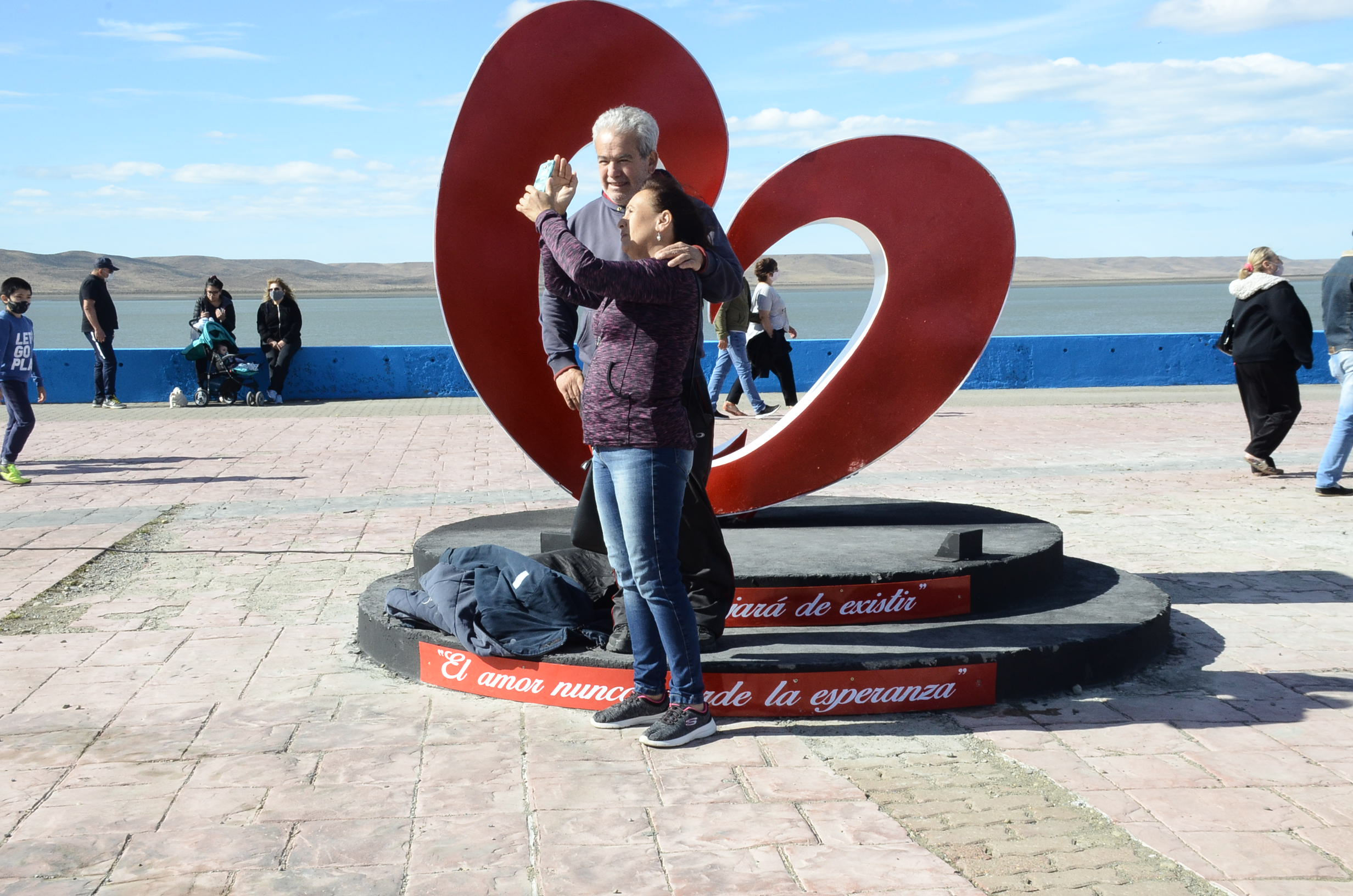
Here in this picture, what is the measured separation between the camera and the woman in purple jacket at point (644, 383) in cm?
387

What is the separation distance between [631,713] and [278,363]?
1455cm

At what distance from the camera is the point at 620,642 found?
4.64 m

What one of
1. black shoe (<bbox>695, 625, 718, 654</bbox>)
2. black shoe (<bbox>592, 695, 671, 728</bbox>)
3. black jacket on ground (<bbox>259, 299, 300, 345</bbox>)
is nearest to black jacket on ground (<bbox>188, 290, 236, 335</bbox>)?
black jacket on ground (<bbox>259, 299, 300, 345</bbox>)

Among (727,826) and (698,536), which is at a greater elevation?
(698,536)

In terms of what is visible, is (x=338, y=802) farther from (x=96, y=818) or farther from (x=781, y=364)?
(x=781, y=364)

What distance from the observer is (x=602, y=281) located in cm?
379

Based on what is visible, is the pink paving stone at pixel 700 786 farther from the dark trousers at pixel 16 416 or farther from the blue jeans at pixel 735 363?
the blue jeans at pixel 735 363

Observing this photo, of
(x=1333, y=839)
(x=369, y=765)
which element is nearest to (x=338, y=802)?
(x=369, y=765)

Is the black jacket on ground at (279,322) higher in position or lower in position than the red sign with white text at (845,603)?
higher

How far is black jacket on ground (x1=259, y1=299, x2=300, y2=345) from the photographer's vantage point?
17.5 meters

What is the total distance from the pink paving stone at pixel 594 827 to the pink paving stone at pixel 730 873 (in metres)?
0.18

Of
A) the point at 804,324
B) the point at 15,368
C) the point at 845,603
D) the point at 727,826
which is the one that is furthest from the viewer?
the point at 804,324

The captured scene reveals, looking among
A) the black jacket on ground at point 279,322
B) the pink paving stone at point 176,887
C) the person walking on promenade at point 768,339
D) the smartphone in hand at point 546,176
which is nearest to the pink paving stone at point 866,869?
the pink paving stone at point 176,887

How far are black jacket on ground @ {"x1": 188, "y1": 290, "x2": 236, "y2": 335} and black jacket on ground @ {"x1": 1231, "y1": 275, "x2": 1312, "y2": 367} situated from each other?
40.7 ft
